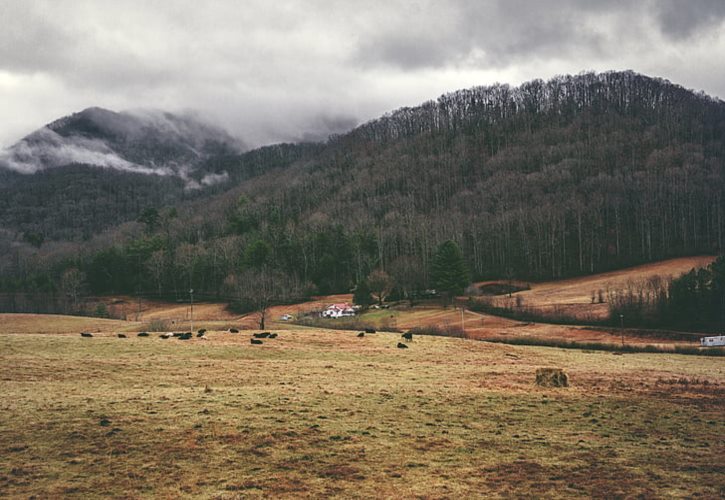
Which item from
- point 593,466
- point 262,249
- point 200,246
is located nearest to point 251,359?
point 593,466

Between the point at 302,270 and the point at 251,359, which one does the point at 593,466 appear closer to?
the point at 251,359

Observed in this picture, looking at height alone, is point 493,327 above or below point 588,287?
below

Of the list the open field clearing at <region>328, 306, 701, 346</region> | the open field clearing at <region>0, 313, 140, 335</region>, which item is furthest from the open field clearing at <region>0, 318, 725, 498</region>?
the open field clearing at <region>0, 313, 140, 335</region>

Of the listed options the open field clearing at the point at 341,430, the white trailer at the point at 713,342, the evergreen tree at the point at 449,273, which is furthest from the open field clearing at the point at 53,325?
the white trailer at the point at 713,342

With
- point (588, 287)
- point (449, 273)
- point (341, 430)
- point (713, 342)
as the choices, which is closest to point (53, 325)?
point (449, 273)

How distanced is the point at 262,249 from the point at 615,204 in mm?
92420

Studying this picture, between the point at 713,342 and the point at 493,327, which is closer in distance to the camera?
the point at 713,342

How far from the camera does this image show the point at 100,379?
29.2 metres

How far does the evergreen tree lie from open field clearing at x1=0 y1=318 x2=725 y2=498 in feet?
196

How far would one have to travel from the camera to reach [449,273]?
9712 cm

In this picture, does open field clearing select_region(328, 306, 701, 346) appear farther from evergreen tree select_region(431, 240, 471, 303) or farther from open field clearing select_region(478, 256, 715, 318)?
open field clearing select_region(478, 256, 715, 318)

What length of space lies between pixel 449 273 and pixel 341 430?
78.2 meters

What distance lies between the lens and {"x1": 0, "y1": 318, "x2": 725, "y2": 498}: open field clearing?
16062 millimetres

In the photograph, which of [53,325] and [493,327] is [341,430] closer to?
[493,327]
